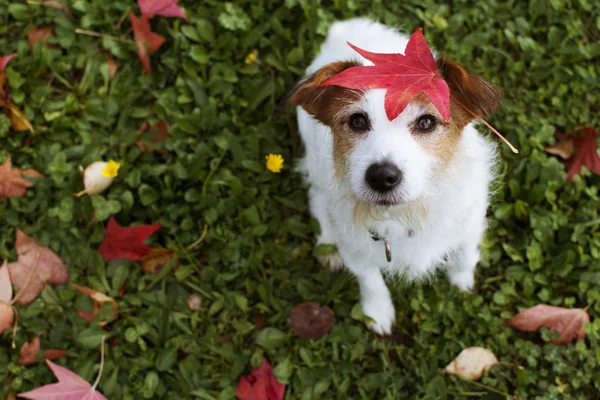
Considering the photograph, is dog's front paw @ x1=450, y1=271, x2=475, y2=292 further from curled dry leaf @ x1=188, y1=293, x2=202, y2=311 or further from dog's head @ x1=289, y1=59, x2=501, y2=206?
curled dry leaf @ x1=188, y1=293, x2=202, y2=311

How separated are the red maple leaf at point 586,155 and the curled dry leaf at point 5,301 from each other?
405 centimetres

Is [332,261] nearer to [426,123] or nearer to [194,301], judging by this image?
[194,301]

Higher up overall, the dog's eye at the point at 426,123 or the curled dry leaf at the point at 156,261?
the dog's eye at the point at 426,123

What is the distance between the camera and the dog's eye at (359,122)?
2.65 m

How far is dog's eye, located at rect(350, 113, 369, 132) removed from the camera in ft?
8.69

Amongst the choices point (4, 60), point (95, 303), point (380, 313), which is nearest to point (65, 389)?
point (95, 303)

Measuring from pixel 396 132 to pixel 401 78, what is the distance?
0.41 metres

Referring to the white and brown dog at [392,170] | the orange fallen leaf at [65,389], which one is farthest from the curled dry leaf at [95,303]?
the white and brown dog at [392,170]

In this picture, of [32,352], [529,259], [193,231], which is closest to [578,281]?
[529,259]

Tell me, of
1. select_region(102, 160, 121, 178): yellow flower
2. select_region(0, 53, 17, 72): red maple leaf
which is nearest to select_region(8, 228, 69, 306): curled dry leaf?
select_region(102, 160, 121, 178): yellow flower

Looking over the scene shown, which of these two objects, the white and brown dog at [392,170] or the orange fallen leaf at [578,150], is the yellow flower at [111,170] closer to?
the white and brown dog at [392,170]

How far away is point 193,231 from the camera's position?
3.97m

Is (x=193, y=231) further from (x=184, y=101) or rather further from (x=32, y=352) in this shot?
(x=32, y=352)

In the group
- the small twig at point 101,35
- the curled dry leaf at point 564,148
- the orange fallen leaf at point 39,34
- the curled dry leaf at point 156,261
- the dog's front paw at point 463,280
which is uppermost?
the curled dry leaf at point 564,148
